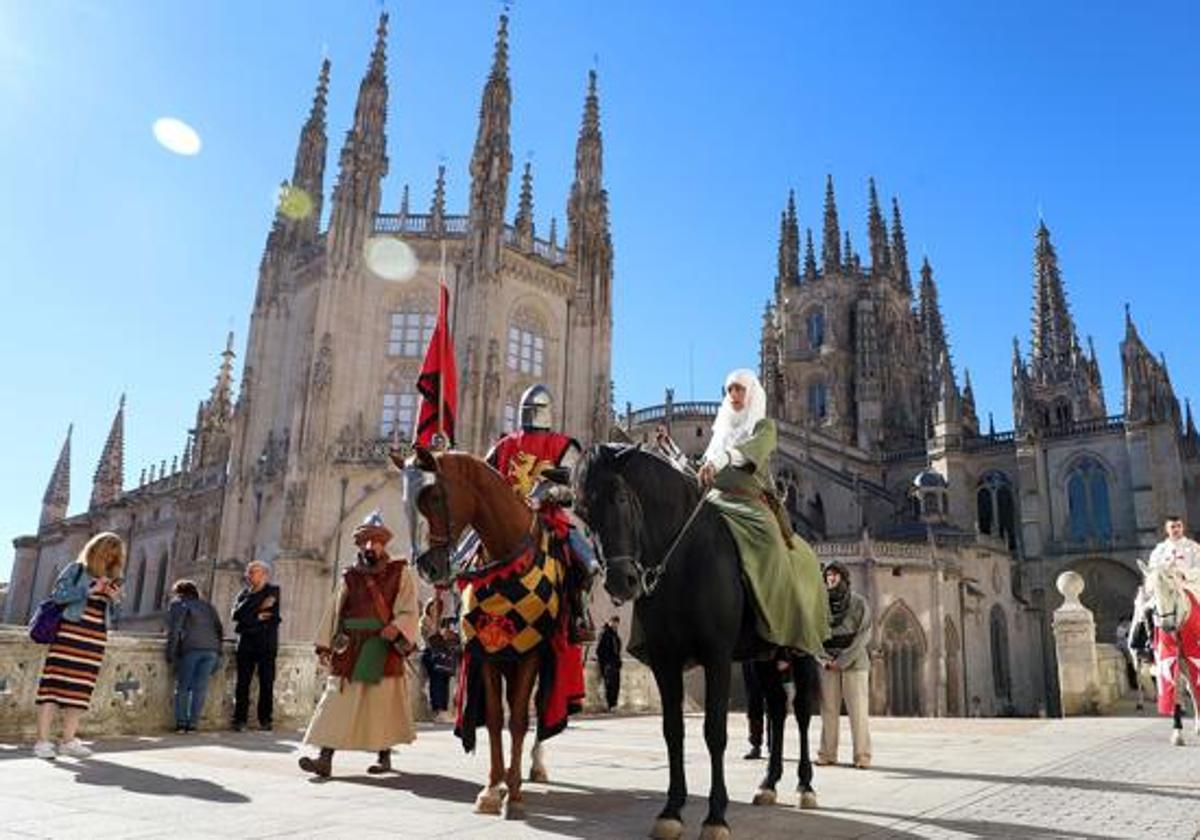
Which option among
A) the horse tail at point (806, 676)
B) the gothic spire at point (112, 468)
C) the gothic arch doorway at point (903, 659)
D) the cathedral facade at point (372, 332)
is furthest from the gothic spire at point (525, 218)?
the gothic spire at point (112, 468)

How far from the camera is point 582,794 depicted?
19.1ft

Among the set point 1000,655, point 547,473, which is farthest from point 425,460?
point 1000,655

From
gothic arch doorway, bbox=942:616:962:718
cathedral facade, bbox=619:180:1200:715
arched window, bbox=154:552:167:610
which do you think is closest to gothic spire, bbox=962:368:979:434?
cathedral facade, bbox=619:180:1200:715

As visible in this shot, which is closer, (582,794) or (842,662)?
(582,794)

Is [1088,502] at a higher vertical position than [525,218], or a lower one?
lower

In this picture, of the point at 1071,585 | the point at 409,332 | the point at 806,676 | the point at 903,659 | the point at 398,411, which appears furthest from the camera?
the point at 903,659

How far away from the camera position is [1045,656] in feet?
137

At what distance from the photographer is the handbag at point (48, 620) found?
7.58 m

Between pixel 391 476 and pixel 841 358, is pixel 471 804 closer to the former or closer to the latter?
pixel 391 476

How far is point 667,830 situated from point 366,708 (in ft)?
10.2

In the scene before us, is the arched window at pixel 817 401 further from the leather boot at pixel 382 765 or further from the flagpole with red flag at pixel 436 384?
the leather boot at pixel 382 765

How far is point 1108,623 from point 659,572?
45.8 metres

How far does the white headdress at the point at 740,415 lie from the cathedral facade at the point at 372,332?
2252cm

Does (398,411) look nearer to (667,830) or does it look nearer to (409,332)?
(409,332)
